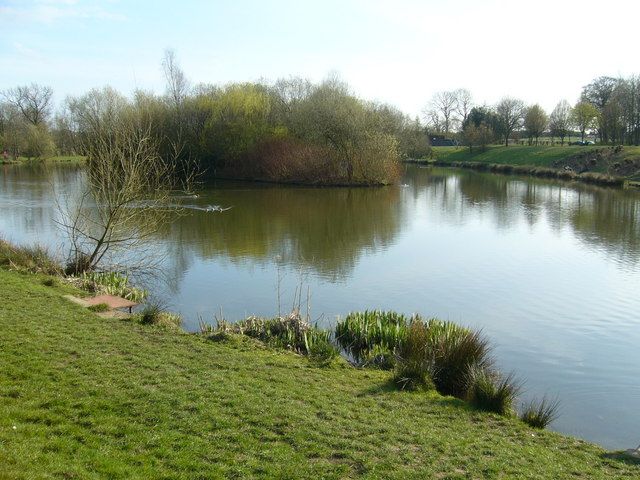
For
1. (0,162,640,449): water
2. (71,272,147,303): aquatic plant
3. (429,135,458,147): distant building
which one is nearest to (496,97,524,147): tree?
(429,135,458,147): distant building

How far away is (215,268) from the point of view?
19844mm

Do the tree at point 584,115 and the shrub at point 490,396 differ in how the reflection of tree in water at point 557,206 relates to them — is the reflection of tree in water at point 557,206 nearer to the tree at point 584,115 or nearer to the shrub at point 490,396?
the shrub at point 490,396

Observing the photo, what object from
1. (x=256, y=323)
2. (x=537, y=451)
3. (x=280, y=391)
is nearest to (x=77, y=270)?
(x=256, y=323)

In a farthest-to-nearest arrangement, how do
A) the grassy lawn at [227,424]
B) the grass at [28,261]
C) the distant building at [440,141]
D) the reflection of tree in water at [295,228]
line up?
the distant building at [440,141], the reflection of tree in water at [295,228], the grass at [28,261], the grassy lawn at [227,424]

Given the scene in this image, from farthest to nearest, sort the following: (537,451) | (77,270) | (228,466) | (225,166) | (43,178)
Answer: (225,166) < (43,178) < (77,270) < (537,451) < (228,466)

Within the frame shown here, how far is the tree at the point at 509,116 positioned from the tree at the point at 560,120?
15.4 feet

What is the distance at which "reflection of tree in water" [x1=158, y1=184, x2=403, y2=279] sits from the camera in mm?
21656

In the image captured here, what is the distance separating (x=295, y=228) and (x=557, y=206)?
19.8 metres

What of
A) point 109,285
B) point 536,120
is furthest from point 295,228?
point 536,120

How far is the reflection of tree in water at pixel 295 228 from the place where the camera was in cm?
2166

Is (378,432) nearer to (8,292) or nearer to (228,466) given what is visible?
(228,466)

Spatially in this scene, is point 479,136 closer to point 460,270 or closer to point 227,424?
point 460,270

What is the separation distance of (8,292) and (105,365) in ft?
18.6

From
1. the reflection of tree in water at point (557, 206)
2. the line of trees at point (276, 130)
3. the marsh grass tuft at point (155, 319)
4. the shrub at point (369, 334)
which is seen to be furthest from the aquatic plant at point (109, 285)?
the line of trees at point (276, 130)
